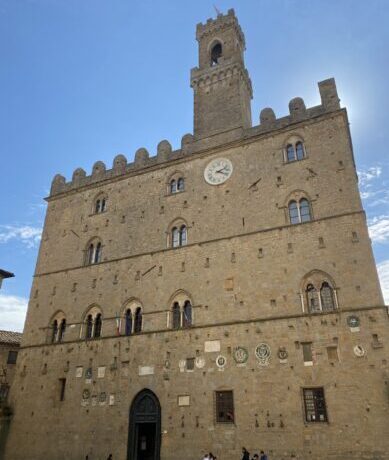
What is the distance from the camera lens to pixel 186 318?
18.2 meters

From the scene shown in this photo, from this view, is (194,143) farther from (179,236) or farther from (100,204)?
(100,204)

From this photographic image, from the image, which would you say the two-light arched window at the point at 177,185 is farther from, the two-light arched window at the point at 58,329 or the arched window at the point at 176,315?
the two-light arched window at the point at 58,329

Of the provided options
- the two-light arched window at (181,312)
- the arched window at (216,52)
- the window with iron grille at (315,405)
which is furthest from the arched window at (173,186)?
the window with iron grille at (315,405)

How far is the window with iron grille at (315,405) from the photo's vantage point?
14.1 metres

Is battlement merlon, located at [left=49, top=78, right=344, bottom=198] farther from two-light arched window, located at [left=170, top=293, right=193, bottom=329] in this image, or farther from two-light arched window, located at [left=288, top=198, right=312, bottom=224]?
two-light arched window, located at [left=170, top=293, right=193, bottom=329]

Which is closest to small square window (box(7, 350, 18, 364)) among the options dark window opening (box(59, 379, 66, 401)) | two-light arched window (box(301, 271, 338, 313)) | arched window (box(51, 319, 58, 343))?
arched window (box(51, 319, 58, 343))

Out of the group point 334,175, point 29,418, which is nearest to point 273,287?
point 334,175

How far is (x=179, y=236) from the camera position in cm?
2036

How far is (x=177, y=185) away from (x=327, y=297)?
32.3 ft

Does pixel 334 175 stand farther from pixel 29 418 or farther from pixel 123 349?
pixel 29 418

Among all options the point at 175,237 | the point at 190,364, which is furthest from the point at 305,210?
the point at 190,364

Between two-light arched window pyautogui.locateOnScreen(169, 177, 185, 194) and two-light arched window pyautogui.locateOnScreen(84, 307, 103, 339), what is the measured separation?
728 cm

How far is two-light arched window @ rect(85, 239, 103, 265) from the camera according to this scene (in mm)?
22422

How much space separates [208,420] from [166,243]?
832 centimetres
